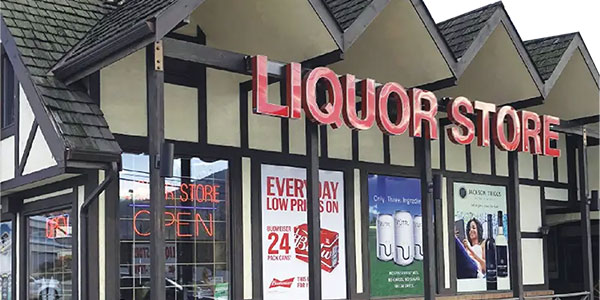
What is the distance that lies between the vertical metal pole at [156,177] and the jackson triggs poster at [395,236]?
462cm

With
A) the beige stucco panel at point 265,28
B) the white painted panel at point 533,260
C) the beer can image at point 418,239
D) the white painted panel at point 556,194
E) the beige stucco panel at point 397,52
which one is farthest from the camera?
the white painted panel at point 556,194

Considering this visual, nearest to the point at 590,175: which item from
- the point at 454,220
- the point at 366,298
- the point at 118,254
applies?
the point at 454,220

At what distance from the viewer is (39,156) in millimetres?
8375

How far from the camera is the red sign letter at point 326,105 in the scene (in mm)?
8094

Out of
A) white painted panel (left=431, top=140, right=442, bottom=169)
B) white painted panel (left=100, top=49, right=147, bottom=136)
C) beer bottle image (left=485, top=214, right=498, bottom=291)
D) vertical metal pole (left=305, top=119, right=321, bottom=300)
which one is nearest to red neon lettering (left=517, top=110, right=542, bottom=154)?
white painted panel (left=431, top=140, right=442, bottom=169)

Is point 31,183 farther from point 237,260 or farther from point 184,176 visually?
point 237,260

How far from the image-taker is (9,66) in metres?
9.44

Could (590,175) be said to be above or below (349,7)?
below

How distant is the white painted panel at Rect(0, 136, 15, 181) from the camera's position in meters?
9.05

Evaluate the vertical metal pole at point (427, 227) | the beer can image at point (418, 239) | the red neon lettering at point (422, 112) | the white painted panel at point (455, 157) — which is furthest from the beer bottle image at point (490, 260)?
the red neon lettering at point (422, 112)

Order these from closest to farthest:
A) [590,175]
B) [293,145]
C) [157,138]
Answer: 1. [157,138]
2. [293,145]
3. [590,175]

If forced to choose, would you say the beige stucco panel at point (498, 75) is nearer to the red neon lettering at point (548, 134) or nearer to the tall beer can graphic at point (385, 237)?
the red neon lettering at point (548, 134)

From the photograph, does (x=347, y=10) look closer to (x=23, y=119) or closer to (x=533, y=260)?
(x=23, y=119)

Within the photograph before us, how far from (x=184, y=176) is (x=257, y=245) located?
1.25 metres
